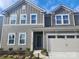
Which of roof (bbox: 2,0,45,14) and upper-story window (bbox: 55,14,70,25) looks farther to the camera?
roof (bbox: 2,0,45,14)

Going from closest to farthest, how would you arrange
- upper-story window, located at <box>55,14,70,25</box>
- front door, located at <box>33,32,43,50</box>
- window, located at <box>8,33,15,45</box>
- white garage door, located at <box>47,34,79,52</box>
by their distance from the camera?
white garage door, located at <box>47,34,79,52</box>
front door, located at <box>33,32,43,50</box>
window, located at <box>8,33,15,45</box>
upper-story window, located at <box>55,14,70,25</box>

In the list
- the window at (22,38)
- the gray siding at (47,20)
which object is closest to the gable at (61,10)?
the gray siding at (47,20)

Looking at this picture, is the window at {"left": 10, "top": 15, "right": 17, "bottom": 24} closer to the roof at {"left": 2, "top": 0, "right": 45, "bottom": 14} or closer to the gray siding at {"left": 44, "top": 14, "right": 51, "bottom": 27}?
the roof at {"left": 2, "top": 0, "right": 45, "bottom": 14}

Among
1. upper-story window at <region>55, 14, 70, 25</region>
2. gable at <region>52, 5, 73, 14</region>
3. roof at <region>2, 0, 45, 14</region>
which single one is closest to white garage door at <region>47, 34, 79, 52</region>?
upper-story window at <region>55, 14, 70, 25</region>

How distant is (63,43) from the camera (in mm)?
25359

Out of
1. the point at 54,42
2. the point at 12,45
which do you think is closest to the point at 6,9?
the point at 12,45

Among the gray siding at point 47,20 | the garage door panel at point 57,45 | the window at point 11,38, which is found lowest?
the garage door panel at point 57,45

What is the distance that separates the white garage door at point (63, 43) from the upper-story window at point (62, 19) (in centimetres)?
294

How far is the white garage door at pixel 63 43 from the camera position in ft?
82.9

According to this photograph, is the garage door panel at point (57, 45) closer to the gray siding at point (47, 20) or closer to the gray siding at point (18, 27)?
the gray siding at point (18, 27)

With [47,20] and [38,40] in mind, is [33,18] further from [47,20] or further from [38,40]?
[38,40]

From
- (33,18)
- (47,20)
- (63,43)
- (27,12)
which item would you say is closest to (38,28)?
(33,18)

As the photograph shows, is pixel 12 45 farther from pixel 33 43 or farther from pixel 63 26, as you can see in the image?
pixel 63 26

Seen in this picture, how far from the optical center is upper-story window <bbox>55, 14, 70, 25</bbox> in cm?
2816
